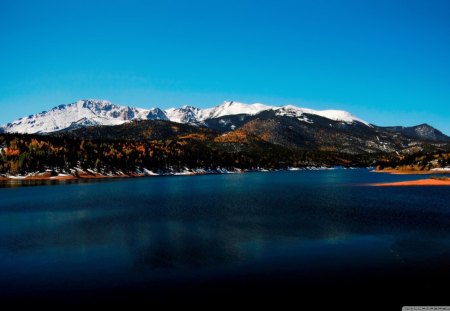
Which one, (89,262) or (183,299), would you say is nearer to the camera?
(183,299)

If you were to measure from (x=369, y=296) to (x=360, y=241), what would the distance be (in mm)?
18490

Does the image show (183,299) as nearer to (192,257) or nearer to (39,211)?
(192,257)

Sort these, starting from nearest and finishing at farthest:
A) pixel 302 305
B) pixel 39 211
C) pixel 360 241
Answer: pixel 302 305 → pixel 360 241 → pixel 39 211

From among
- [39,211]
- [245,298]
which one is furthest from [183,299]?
[39,211]

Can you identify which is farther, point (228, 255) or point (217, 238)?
point (217, 238)

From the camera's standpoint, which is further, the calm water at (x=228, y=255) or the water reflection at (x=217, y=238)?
the water reflection at (x=217, y=238)

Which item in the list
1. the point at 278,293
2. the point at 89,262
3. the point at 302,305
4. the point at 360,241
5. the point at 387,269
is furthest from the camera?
the point at 360,241

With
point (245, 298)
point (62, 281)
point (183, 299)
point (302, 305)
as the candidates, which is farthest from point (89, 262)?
point (302, 305)

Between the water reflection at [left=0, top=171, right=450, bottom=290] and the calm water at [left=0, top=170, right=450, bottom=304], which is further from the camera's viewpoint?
the water reflection at [left=0, top=171, right=450, bottom=290]

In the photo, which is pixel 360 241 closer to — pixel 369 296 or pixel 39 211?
pixel 369 296

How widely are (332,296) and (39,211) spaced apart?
66966mm

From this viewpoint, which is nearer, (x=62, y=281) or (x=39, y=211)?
(x=62, y=281)

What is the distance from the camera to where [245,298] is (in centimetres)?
2545

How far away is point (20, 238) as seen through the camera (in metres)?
48.0
